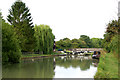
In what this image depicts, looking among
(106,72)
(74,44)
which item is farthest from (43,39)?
(74,44)

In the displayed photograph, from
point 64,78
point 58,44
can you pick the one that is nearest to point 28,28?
point 64,78

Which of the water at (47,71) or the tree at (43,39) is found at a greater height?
the tree at (43,39)

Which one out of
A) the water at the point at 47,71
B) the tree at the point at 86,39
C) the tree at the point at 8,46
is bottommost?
the water at the point at 47,71

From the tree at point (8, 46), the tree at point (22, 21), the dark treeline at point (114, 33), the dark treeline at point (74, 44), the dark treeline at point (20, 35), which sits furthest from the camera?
the dark treeline at point (74, 44)

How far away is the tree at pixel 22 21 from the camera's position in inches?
1594

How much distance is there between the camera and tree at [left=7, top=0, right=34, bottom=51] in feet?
133

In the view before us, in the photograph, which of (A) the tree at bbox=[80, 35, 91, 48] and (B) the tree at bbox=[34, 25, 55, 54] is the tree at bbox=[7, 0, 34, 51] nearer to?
(B) the tree at bbox=[34, 25, 55, 54]

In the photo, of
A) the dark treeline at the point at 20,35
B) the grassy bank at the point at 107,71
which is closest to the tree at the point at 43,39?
the dark treeline at the point at 20,35

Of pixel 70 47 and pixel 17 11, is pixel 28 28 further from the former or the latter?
pixel 70 47

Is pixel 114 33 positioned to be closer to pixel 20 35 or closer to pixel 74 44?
pixel 20 35

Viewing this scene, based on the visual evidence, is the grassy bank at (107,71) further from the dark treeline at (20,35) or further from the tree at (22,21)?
the tree at (22,21)

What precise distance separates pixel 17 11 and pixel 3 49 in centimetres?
1967

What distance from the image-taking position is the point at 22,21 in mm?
41812

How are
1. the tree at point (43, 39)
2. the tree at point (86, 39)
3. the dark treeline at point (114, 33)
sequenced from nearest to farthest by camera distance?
the dark treeline at point (114, 33)
the tree at point (43, 39)
the tree at point (86, 39)
